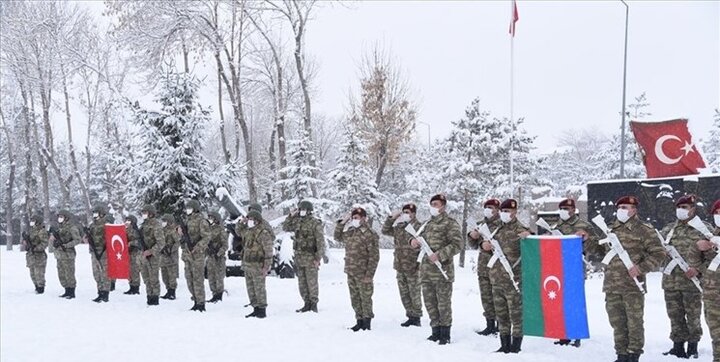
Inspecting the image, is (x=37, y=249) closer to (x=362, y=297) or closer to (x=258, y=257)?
(x=258, y=257)

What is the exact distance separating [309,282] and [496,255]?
4628mm

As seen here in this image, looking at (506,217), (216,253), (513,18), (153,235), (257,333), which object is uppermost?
(513,18)

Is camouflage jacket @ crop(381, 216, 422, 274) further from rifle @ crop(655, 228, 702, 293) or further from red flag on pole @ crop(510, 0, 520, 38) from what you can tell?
red flag on pole @ crop(510, 0, 520, 38)

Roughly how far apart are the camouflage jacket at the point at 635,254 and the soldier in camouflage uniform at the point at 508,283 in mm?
1234

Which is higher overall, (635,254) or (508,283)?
(635,254)

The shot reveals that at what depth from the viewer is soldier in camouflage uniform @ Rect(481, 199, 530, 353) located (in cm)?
894

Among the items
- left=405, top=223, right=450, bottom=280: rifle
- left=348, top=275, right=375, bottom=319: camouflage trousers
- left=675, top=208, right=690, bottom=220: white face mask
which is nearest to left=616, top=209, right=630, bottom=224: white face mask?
left=675, top=208, right=690, bottom=220: white face mask

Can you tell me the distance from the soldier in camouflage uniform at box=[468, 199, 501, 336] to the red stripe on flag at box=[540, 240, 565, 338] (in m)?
1.00

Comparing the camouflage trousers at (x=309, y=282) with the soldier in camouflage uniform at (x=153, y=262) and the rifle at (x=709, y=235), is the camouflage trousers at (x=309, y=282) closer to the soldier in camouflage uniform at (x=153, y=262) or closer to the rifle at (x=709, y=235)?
the soldier in camouflage uniform at (x=153, y=262)

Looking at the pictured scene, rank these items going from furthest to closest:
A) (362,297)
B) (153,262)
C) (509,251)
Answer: (153,262)
(362,297)
(509,251)

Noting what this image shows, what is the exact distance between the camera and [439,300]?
9.72 meters

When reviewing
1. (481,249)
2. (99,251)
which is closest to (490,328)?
(481,249)

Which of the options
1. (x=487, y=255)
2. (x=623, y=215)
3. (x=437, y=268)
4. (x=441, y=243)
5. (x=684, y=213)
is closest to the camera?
(x=623, y=215)

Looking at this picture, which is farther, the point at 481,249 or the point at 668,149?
the point at 668,149
